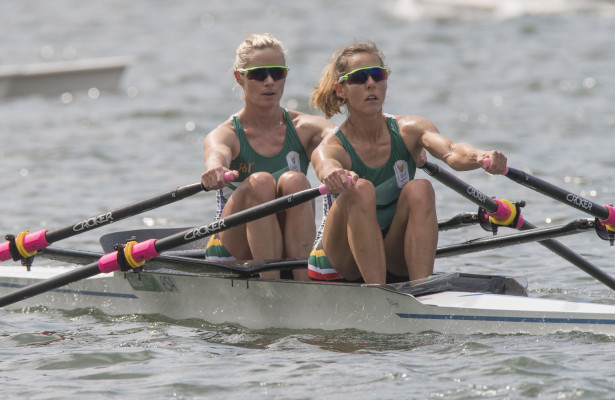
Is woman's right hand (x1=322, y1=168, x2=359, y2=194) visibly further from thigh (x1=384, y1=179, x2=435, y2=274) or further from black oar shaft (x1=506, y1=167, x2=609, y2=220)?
black oar shaft (x1=506, y1=167, x2=609, y2=220)

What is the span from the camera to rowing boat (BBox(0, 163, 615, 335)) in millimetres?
5234

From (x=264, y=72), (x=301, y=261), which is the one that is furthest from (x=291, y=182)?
(x=264, y=72)

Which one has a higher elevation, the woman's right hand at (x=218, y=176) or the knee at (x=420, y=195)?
the woman's right hand at (x=218, y=176)

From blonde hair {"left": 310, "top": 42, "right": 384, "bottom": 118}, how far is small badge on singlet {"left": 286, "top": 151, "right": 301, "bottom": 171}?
46cm

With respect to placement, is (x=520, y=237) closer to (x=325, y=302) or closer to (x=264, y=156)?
(x=325, y=302)

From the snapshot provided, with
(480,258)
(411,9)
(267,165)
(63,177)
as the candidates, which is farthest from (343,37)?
(267,165)

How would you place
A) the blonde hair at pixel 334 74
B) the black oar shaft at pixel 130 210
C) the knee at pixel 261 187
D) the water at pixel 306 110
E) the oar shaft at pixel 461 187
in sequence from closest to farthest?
1. the water at pixel 306 110
2. the blonde hair at pixel 334 74
3. the oar shaft at pixel 461 187
4. the knee at pixel 261 187
5. the black oar shaft at pixel 130 210

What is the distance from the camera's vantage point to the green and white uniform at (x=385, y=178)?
5.51 meters

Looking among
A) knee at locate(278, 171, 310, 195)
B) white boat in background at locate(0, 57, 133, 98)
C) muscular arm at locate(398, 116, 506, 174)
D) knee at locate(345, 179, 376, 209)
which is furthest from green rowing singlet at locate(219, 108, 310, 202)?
white boat in background at locate(0, 57, 133, 98)

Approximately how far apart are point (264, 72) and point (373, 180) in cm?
97

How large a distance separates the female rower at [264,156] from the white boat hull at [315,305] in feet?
0.70

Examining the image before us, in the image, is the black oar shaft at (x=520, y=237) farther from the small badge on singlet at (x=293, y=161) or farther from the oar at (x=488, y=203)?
the small badge on singlet at (x=293, y=161)

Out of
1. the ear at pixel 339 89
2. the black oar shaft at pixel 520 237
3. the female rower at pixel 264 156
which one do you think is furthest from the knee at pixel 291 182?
the black oar shaft at pixel 520 237

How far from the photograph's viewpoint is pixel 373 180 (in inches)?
217
